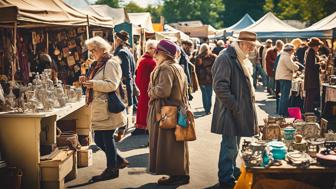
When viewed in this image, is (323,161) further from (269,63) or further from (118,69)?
(269,63)

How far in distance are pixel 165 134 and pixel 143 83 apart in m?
3.03

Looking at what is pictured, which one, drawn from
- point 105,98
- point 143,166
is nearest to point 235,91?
point 105,98

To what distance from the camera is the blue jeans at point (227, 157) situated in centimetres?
559

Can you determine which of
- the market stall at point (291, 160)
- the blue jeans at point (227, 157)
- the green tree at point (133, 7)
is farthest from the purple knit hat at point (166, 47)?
the green tree at point (133, 7)

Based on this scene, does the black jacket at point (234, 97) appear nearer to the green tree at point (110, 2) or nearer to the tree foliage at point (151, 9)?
Answer: the green tree at point (110, 2)

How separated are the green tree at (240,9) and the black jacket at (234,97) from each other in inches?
2269

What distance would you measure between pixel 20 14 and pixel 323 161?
3861 millimetres

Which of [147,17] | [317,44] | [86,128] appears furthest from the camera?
[147,17]

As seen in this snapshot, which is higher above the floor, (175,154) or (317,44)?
(317,44)

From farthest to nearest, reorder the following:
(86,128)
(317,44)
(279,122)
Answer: (317,44), (86,128), (279,122)

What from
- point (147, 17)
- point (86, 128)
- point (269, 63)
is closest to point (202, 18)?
point (147, 17)

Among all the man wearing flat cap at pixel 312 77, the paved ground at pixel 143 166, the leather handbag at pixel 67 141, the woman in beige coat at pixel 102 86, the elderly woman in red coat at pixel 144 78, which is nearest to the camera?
the woman in beige coat at pixel 102 86

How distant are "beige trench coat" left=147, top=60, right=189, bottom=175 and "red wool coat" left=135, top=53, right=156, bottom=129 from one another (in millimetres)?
2704

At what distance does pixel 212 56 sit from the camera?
11.7 metres
